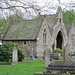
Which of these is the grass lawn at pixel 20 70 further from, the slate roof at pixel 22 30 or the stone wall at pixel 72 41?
the stone wall at pixel 72 41

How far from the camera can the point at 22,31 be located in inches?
1636

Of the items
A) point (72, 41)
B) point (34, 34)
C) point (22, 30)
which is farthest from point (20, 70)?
point (72, 41)

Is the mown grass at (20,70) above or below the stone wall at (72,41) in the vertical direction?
below

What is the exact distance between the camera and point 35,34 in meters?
39.9

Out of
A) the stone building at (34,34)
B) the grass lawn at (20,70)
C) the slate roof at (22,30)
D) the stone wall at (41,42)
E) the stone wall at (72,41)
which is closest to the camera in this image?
the grass lawn at (20,70)

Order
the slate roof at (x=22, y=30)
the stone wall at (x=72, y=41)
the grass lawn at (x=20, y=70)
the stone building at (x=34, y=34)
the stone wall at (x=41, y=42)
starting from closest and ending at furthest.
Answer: the grass lawn at (x=20, y=70)
the stone building at (x=34, y=34)
the stone wall at (x=41, y=42)
the slate roof at (x=22, y=30)
the stone wall at (x=72, y=41)

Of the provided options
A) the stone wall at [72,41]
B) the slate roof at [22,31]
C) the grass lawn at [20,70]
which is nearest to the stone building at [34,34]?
the slate roof at [22,31]

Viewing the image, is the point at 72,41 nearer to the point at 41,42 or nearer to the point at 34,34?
the point at 41,42

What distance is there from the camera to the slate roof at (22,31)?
40222 millimetres

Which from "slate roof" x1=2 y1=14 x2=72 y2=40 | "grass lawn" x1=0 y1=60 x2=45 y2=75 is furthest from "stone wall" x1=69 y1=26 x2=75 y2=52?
"grass lawn" x1=0 y1=60 x2=45 y2=75

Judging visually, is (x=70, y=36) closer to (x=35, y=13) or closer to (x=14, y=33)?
(x=14, y=33)

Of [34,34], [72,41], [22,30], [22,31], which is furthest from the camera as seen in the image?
[72,41]

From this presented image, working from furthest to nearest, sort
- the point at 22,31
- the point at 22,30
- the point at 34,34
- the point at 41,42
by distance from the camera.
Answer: the point at 22,30
the point at 22,31
the point at 41,42
the point at 34,34

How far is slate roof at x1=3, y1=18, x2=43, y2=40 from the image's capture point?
40222mm
